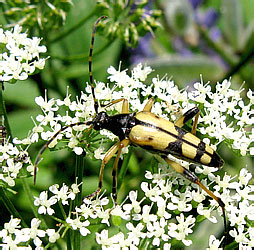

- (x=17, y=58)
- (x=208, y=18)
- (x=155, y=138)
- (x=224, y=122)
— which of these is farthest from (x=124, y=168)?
(x=208, y=18)

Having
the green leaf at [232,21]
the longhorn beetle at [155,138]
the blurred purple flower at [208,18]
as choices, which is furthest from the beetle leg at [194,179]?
the blurred purple flower at [208,18]

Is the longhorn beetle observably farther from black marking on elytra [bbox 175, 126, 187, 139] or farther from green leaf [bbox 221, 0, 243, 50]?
green leaf [bbox 221, 0, 243, 50]

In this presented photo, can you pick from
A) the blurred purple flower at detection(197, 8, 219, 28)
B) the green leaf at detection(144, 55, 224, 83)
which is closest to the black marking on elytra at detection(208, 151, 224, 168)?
the green leaf at detection(144, 55, 224, 83)

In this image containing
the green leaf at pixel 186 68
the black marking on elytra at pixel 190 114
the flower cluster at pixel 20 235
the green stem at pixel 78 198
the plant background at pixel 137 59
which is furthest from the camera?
the green leaf at pixel 186 68

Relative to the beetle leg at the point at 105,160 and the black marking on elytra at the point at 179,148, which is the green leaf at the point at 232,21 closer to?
the black marking on elytra at the point at 179,148

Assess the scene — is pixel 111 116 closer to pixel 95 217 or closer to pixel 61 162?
pixel 95 217

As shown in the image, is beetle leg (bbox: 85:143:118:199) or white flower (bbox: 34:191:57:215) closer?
white flower (bbox: 34:191:57:215)

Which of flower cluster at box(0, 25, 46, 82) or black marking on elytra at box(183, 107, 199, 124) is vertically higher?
flower cluster at box(0, 25, 46, 82)

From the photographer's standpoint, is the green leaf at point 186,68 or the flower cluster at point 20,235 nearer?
the flower cluster at point 20,235
